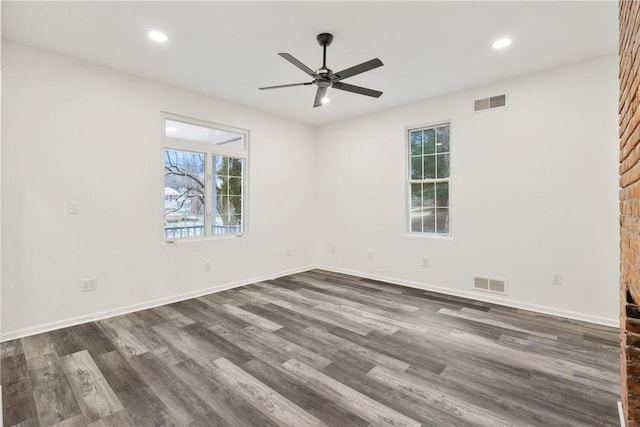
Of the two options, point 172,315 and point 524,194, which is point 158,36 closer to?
point 172,315

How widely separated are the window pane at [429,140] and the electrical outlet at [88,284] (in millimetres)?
4671

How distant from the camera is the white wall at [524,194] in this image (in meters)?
3.25

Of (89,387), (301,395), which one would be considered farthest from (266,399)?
(89,387)

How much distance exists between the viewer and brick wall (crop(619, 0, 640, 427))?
1.29 m

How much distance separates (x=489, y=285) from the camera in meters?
3.99

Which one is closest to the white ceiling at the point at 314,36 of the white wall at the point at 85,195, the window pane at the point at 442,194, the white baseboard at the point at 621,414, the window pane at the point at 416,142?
the white wall at the point at 85,195

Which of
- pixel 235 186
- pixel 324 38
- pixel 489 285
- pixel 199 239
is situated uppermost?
pixel 324 38

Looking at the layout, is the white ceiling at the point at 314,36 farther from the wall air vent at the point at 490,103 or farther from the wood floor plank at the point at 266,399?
the wood floor plank at the point at 266,399

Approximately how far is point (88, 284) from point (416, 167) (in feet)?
15.0

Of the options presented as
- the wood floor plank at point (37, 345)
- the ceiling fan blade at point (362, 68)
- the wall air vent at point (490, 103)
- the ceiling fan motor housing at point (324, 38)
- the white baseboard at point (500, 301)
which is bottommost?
the wood floor plank at point (37, 345)

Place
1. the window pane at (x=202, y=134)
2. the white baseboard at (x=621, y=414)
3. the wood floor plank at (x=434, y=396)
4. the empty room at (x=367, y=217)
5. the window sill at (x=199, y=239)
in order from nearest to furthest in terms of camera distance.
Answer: the white baseboard at (x=621, y=414) → the wood floor plank at (x=434, y=396) → the empty room at (x=367, y=217) → the window sill at (x=199, y=239) → the window pane at (x=202, y=134)

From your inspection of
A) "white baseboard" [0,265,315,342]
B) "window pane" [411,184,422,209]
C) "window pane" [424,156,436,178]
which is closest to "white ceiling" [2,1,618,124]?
"window pane" [424,156,436,178]

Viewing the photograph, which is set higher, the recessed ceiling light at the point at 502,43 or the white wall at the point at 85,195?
the recessed ceiling light at the point at 502,43

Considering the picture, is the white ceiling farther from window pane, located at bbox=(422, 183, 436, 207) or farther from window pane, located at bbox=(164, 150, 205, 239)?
window pane, located at bbox=(422, 183, 436, 207)
